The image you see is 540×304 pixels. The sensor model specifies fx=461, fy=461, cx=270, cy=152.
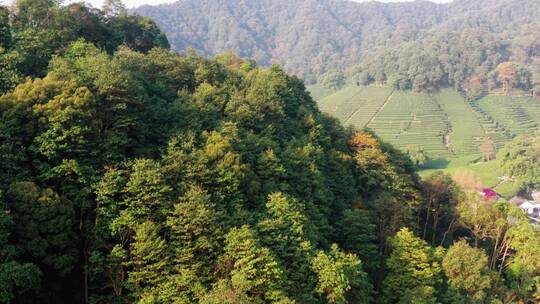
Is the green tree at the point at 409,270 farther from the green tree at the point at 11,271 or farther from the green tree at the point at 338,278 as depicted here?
the green tree at the point at 11,271

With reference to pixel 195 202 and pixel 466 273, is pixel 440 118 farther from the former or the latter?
pixel 195 202

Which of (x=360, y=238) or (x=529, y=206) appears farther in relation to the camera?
(x=529, y=206)

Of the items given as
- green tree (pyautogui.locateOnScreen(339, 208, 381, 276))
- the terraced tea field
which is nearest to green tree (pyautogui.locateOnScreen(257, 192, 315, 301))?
green tree (pyautogui.locateOnScreen(339, 208, 381, 276))

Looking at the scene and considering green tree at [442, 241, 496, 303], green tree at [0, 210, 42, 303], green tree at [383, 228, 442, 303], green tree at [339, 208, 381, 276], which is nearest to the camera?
green tree at [0, 210, 42, 303]

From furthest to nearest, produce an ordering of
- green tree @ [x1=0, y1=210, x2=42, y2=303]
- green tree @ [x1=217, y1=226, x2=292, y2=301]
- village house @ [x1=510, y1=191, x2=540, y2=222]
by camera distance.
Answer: village house @ [x1=510, y1=191, x2=540, y2=222]
green tree @ [x1=217, y1=226, x2=292, y2=301]
green tree @ [x1=0, y1=210, x2=42, y2=303]

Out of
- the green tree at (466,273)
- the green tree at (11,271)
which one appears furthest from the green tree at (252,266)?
the green tree at (466,273)

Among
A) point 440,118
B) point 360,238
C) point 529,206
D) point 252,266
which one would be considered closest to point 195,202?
point 252,266

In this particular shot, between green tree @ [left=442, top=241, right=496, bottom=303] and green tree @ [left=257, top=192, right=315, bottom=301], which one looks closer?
green tree @ [left=257, top=192, right=315, bottom=301]

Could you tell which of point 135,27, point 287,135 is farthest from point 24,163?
point 135,27

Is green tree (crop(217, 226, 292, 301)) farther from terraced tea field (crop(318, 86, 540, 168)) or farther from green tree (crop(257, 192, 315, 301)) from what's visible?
terraced tea field (crop(318, 86, 540, 168))
